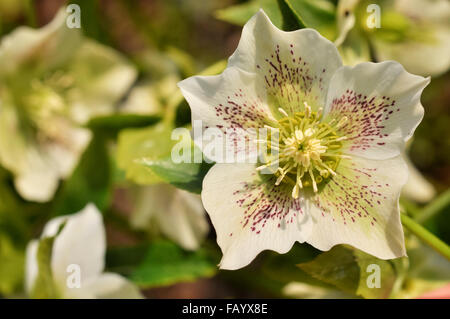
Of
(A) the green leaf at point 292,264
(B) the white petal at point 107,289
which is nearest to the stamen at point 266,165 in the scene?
(A) the green leaf at point 292,264

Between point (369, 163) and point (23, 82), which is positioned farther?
point (23, 82)

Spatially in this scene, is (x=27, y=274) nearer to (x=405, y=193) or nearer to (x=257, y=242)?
(x=257, y=242)

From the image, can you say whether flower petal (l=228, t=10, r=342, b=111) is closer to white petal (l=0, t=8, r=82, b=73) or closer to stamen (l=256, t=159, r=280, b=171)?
stamen (l=256, t=159, r=280, b=171)

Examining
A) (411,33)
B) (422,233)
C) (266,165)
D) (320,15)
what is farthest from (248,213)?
(411,33)

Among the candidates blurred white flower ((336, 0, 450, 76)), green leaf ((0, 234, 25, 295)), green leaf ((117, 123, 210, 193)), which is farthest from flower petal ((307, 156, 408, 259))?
green leaf ((0, 234, 25, 295))

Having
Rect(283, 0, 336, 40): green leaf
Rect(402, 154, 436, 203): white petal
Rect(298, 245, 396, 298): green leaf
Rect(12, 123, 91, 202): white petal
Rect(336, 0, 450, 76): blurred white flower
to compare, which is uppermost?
Rect(336, 0, 450, 76): blurred white flower
